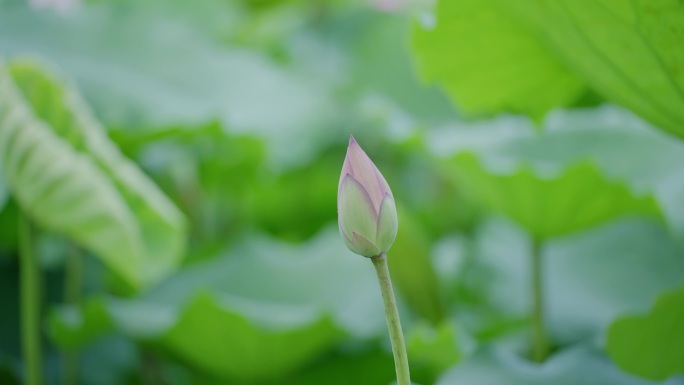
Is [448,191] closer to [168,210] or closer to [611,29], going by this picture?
[168,210]

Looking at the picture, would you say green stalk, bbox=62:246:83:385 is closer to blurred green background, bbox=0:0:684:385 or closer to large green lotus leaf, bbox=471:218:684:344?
blurred green background, bbox=0:0:684:385

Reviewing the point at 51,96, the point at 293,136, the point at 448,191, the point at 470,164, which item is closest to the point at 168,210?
the point at 51,96

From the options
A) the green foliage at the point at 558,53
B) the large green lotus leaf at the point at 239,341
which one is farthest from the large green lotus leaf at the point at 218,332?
the green foliage at the point at 558,53

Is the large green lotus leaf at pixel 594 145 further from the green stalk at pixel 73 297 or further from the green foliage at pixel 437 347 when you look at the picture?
the green stalk at pixel 73 297

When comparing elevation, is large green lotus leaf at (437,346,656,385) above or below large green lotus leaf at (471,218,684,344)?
below

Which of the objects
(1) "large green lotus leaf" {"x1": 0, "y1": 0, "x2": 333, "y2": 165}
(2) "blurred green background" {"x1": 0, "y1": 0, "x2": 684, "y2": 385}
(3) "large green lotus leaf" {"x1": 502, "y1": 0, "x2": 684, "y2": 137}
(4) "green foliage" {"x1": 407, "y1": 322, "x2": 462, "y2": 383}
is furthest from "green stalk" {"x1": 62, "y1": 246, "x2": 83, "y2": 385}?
(3) "large green lotus leaf" {"x1": 502, "y1": 0, "x2": 684, "y2": 137}

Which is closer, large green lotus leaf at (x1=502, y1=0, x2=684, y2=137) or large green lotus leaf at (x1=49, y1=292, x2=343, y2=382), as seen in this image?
large green lotus leaf at (x1=502, y1=0, x2=684, y2=137)

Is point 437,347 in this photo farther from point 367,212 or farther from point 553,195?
point 367,212
